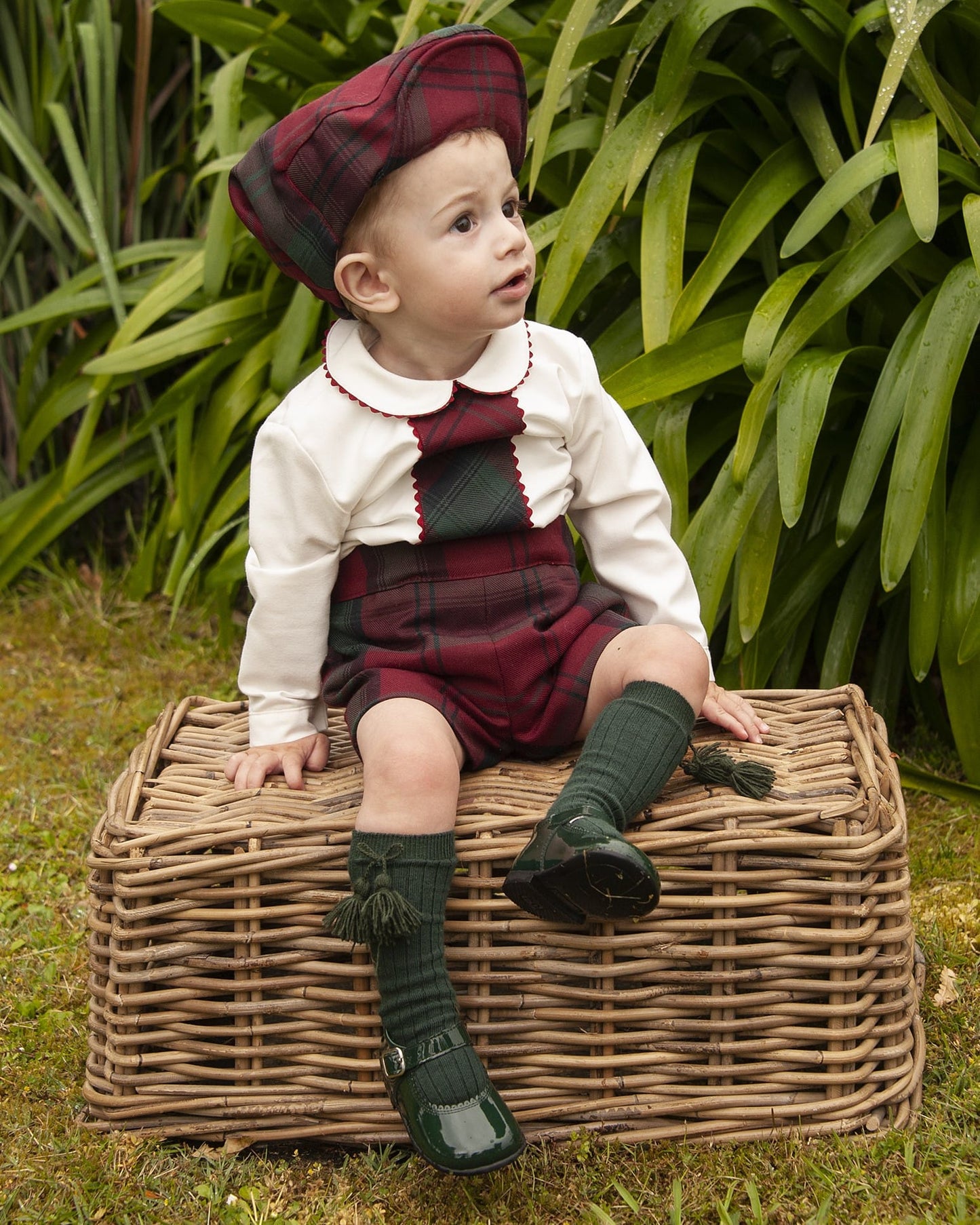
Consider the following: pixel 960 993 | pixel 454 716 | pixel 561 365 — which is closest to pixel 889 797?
pixel 960 993

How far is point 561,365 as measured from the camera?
172 centimetres

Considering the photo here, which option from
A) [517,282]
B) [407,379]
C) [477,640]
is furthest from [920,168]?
[477,640]

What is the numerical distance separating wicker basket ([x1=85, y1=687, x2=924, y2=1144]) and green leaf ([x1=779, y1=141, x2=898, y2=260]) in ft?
2.85

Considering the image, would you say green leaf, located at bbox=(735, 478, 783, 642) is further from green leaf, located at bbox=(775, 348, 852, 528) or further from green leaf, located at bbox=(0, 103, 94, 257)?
green leaf, located at bbox=(0, 103, 94, 257)

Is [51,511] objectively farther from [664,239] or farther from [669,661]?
[669,661]

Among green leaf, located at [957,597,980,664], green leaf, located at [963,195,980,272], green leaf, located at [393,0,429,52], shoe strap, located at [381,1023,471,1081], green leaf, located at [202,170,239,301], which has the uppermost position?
green leaf, located at [393,0,429,52]

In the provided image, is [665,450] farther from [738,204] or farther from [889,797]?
[889,797]

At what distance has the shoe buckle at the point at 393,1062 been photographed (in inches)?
55.2

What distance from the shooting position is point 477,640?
1.62m

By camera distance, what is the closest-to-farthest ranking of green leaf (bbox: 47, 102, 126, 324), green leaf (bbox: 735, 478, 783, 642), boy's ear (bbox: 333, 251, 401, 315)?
boy's ear (bbox: 333, 251, 401, 315)
green leaf (bbox: 735, 478, 783, 642)
green leaf (bbox: 47, 102, 126, 324)

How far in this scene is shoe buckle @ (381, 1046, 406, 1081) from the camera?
55.2 inches

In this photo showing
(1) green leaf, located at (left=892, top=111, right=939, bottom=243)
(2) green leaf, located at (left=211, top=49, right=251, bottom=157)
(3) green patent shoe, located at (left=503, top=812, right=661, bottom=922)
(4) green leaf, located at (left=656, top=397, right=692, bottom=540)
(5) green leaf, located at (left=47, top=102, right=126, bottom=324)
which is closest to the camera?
(3) green patent shoe, located at (left=503, top=812, right=661, bottom=922)

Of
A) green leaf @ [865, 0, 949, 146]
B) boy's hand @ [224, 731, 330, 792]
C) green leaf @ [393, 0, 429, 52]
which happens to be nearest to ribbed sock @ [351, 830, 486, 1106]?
boy's hand @ [224, 731, 330, 792]

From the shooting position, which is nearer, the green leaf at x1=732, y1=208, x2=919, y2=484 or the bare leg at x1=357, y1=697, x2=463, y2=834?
the bare leg at x1=357, y1=697, x2=463, y2=834
